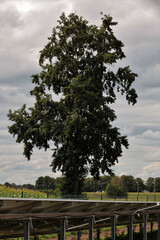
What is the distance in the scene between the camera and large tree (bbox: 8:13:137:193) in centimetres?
3772

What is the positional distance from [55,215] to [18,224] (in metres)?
2.22

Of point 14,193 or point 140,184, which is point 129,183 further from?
point 14,193

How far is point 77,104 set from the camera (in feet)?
122

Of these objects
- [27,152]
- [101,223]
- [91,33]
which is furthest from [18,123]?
[101,223]

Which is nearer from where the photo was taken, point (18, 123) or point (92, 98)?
point (92, 98)

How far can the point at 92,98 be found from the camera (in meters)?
37.3

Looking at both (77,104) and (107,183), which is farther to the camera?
(107,183)

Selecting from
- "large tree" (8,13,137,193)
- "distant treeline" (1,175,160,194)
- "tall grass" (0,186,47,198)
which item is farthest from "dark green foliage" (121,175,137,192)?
"tall grass" (0,186,47,198)

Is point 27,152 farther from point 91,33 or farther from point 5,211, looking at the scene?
point 5,211

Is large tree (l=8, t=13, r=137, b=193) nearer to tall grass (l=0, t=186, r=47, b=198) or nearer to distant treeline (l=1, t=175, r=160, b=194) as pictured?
tall grass (l=0, t=186, r=47, b=198)

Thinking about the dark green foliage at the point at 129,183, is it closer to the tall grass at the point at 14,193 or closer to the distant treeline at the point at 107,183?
the distant treeline at the point at 107,183

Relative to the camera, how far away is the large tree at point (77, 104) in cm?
3772

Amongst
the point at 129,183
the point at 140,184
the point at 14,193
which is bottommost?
the point at 140,184

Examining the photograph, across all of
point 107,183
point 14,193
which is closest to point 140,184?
point 107,183
